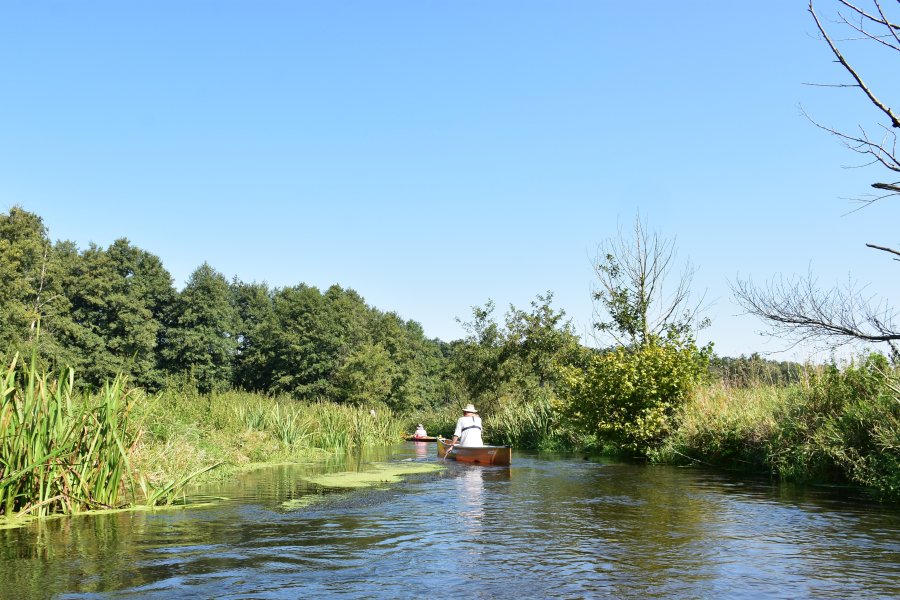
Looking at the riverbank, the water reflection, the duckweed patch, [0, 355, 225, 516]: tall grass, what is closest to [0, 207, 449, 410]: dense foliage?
the duckweed patch

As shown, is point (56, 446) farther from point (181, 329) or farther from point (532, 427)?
point (181, 329)

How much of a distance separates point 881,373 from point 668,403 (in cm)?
806

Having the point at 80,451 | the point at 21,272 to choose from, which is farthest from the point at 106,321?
the point at 80,451

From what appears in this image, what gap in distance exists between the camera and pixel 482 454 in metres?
18.4

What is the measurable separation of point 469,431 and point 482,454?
1.39 metres

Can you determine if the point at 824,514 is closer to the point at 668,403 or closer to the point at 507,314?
the point at 668,403

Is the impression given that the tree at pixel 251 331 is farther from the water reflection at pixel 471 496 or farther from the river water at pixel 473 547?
the river water at pixel 473 547

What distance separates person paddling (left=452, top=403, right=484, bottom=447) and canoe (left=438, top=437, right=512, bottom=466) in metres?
0.27

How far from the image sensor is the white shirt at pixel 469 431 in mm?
19547

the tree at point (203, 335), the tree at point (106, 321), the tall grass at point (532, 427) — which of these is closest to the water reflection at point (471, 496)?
the tall grass at point (532, 427)

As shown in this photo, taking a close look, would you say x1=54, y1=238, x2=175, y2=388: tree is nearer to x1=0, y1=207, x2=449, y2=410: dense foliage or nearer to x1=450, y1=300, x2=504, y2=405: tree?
x1=0, y1=207, x2=449, y2=410: dense foliage

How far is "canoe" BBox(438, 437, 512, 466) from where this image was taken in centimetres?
1780

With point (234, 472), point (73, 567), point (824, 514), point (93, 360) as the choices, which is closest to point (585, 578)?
point (73, 567)

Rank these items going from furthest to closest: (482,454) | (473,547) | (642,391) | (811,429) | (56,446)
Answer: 1. (642,391)
2. (482,454)
3. (811,429)
4. (56,446)
5. (473,547)
